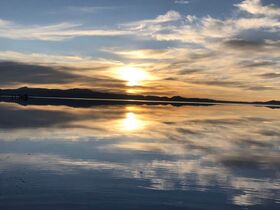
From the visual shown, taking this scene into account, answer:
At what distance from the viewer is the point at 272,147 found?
20.3 meters

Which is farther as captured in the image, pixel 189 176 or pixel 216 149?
pixel 216 149

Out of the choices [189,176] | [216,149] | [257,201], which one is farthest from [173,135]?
[257,201]

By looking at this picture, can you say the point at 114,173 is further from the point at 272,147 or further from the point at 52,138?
the point at 272,147

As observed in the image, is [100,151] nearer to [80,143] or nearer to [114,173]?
[80,143]

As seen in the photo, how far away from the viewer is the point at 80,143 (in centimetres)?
1914

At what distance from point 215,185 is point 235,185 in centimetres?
65

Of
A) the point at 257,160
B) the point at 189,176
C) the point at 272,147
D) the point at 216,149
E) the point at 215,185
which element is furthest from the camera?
the point at 272,147

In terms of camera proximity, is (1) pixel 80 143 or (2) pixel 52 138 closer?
(1) pixel 80 143

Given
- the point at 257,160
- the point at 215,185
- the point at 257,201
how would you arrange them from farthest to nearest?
the point at 257,160
the point at 215,185
the point at 257,201

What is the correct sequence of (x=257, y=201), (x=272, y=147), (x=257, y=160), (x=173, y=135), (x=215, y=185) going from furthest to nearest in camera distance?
Result: (x=173, y=135)
(x=272, y=147)
(x=257, y=160)
(x=215, y=185)
(x=257, y=201)

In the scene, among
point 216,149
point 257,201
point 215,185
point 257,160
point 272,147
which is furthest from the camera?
point 272,147

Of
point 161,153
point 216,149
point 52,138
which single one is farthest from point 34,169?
point 216,149

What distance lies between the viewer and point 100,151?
16.9 meters

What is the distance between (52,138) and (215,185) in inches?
444
